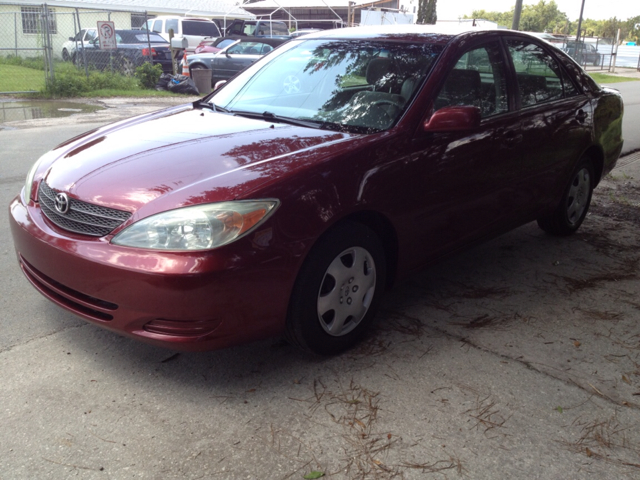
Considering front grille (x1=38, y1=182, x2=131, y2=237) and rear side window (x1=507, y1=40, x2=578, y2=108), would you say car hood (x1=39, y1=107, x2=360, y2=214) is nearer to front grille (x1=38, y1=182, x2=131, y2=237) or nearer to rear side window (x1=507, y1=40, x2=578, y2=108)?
front grille (x1=38, y1=182, x2=131, y2=237)

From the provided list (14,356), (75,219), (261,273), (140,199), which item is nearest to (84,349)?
(14,356)

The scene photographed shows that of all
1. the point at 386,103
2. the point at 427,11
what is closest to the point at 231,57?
the point at 427,11

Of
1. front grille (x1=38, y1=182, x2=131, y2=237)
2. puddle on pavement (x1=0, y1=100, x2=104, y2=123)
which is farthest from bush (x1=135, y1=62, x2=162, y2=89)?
front grille (x1=38, y1=182, x2=131, y2=237)

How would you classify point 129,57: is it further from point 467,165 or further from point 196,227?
point 196,227

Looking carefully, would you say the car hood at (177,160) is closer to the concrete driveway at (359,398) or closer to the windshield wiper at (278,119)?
the windshield wiper at (278,119)

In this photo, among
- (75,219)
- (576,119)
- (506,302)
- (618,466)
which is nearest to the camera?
(618,466)

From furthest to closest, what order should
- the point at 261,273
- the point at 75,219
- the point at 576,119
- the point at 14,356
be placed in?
the point at 576,119 < the point at 14,356 < the point at 75,219 < the point at 261,273

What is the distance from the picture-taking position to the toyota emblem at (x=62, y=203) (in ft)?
9.91

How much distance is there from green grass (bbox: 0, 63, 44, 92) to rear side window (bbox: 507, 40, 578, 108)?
13439 millimetres

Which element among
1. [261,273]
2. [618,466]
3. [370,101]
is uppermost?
[370,101]

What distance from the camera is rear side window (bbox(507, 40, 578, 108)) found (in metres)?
4.44

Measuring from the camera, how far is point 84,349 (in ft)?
10.8

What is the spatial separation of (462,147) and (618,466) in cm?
190

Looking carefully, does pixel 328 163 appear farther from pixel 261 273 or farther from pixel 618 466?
pixel 618 466
